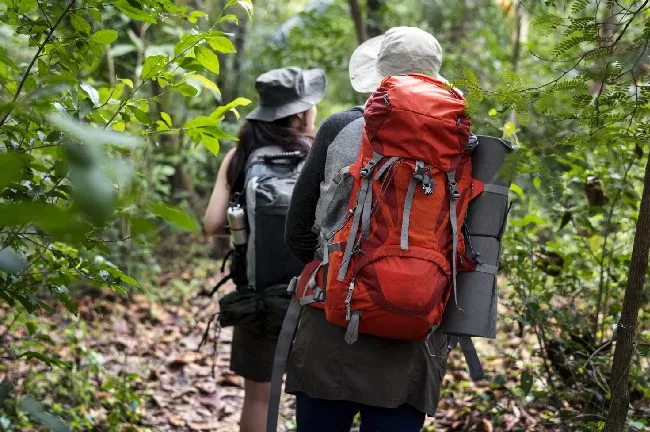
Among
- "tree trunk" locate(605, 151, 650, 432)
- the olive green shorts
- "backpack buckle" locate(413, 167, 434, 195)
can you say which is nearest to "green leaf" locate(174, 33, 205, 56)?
"backpack buckle" locate(413, 167, 434, 195)

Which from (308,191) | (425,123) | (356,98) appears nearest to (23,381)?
(308,191)

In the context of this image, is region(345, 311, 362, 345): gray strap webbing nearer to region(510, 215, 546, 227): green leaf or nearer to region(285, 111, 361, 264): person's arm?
region(285, 111, 361, 264): person's arm

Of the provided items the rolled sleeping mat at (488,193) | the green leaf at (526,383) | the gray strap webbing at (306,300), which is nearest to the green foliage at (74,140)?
the gray strap webbing at (306,300)

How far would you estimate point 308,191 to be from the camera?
253 cm

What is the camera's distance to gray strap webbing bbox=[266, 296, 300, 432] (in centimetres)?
261

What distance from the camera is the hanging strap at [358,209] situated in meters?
2.18

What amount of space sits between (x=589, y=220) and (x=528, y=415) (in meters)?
1.06

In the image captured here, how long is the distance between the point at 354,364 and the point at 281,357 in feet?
1.21

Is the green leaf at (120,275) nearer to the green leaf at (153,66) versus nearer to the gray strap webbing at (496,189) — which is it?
the green leaf at (153,66)

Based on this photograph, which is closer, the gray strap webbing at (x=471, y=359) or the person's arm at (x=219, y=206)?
the gray strap webbing at (x=471, y=359)

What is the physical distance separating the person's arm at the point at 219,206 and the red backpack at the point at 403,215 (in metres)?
1.39

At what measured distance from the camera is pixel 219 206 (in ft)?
11.5

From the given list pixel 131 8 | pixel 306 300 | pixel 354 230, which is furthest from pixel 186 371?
pixel 131 8

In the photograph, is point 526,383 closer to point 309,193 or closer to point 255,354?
point 255,354
